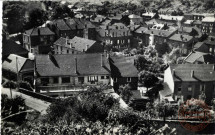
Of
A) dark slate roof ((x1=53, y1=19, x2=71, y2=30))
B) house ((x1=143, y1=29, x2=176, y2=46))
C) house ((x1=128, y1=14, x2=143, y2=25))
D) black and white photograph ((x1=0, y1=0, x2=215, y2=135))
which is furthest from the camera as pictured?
house ((x1=128, y1=14, x2=143, y2=25))

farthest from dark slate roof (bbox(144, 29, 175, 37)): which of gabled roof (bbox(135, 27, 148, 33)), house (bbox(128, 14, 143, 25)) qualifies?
house (bbox(128, 14, 143, 25))

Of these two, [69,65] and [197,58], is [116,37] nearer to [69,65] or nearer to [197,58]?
[197,58]

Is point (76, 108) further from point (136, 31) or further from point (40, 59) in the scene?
point (136, 31)

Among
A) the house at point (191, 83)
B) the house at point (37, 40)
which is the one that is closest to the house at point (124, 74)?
the house at point (191, 83)

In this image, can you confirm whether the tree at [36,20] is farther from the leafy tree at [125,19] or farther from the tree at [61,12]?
the leafy tree at [125,19]

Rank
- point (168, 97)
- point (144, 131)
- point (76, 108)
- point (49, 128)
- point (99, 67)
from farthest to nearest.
→ point (99, 67) < point (168, 97) < point (76, 108) < point (144, 131) < point (49, 128)

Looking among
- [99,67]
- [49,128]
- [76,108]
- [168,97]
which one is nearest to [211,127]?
[168,97]

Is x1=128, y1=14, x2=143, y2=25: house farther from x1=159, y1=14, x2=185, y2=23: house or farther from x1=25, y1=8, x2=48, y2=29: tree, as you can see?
x1=25, y1=8, x2=48, y2=29: tree

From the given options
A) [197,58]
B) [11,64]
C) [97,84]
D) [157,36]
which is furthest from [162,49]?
[11,64]
